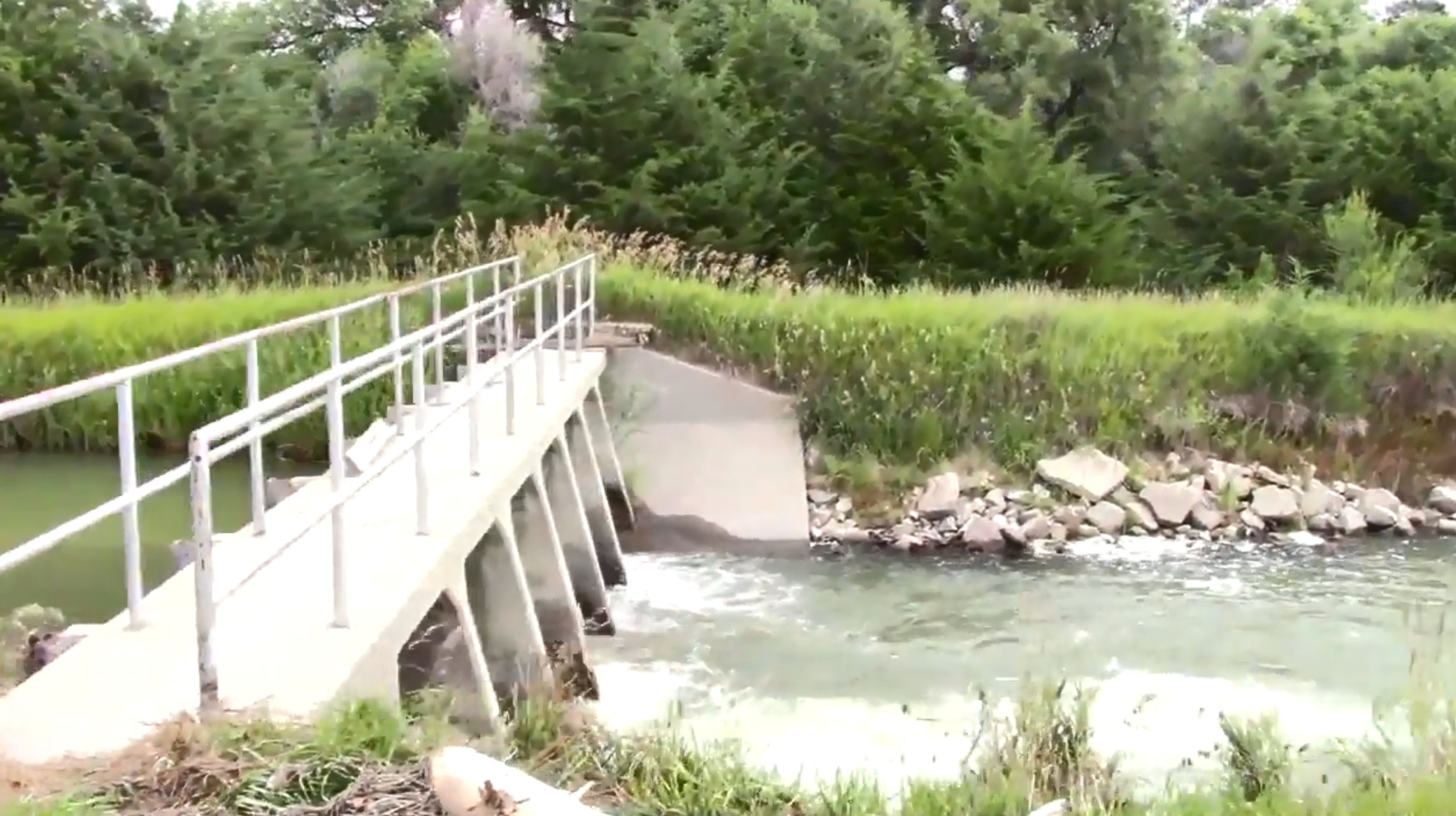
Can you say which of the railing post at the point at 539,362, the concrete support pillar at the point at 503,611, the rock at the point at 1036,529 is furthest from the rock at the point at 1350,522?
the concrete support pillar at the point at 503,611

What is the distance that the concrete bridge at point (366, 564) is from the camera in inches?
175

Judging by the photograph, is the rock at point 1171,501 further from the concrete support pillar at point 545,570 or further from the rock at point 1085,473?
the concrete support pillar at point 545,570

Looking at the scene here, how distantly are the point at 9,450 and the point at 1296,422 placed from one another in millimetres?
13642

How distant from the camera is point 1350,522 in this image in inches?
559

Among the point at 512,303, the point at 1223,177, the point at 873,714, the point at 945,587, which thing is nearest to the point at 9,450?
the point at 512,303

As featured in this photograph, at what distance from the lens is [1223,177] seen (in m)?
26.9

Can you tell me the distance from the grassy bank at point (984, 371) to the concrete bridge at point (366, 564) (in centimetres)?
295

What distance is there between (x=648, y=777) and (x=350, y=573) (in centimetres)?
159

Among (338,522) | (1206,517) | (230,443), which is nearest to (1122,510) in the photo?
(1206,517)

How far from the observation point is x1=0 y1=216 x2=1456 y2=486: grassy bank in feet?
50.0

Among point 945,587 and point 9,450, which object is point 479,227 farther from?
point 945,587

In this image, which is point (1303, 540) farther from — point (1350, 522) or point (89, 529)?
point (89, 529)

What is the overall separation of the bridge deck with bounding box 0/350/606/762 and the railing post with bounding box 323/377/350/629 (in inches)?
3.0

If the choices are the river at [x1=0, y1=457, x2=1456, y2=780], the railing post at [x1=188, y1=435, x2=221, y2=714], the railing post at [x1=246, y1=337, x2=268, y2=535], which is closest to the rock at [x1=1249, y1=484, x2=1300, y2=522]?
the river at [x1=0, y1=457, x2=1456, y2=780]
